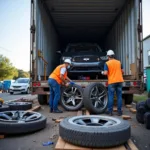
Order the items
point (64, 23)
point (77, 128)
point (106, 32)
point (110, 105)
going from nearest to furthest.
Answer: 1. point (77, 128)
2. point (110, 105)
3. point (64, 23)
4. point (106, 32)

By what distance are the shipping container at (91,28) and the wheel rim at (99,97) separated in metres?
0.42

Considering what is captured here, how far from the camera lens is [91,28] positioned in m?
11.4

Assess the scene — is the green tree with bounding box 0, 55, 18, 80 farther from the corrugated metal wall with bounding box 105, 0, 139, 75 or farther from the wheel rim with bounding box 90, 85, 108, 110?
the wheel rim with bounding box 90, 85, 108, 110

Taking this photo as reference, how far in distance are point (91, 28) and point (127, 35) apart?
3.62 meters

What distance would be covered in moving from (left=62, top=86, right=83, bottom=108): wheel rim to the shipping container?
31 centimetres

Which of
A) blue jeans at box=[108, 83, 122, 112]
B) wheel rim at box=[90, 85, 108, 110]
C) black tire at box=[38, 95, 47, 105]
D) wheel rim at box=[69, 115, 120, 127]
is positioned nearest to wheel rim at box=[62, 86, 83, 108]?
wheel rim at box=[90, 85, 108, 110]

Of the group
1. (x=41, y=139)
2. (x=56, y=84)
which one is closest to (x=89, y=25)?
(x=56, y=84)

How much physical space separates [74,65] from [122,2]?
118 inches

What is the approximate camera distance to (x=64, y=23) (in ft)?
34.7

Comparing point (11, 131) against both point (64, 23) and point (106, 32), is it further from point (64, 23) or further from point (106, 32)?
point (106, 32)

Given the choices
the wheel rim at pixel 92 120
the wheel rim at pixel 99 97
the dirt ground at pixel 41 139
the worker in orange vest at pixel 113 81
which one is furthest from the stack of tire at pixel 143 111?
the wheel rim at pixel 99 97

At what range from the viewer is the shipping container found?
22.6 ft

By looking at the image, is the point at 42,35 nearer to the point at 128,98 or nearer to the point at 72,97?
the point at 72,97

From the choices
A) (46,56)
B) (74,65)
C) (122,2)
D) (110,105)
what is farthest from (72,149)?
(122,2)
